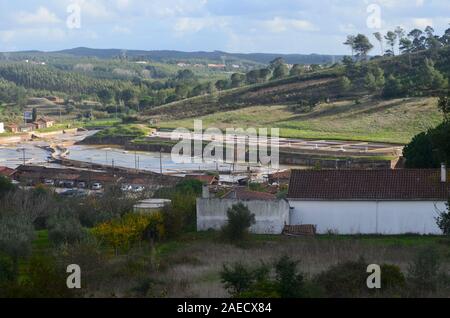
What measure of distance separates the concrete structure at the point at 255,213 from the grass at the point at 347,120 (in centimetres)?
3708

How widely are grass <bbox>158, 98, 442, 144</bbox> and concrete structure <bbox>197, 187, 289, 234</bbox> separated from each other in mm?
37083

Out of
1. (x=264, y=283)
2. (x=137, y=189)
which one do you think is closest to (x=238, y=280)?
(x=264, y=283)

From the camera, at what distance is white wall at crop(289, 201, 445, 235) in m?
23.8

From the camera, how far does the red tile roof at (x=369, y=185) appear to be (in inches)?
945

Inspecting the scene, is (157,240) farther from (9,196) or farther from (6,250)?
(9,196)

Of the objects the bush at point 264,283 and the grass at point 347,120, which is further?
the grass at point 347,120

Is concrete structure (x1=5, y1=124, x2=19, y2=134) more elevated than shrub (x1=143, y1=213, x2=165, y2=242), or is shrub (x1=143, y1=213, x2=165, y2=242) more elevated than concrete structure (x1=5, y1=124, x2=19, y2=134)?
shrub (x1=143, y1=213, x2=165, y2=242)

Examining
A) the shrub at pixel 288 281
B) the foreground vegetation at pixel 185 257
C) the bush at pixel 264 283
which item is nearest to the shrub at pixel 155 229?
the foreground vegetation at pixel 185 257

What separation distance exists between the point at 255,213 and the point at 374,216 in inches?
137

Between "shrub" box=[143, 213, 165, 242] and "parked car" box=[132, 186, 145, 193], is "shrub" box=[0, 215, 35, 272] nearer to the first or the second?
"shrub" box=[143, 213, 165, 242]

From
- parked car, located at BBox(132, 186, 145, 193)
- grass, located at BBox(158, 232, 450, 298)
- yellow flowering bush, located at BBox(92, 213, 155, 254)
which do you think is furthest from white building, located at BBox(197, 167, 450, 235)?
parked car, located at BBox(132, 186, 145, 193)

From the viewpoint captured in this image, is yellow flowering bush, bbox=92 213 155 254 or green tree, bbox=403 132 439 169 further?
green tree, bbox=403 132 439 169

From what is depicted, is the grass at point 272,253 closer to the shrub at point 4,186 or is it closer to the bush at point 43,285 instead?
the bush at point 43,285
